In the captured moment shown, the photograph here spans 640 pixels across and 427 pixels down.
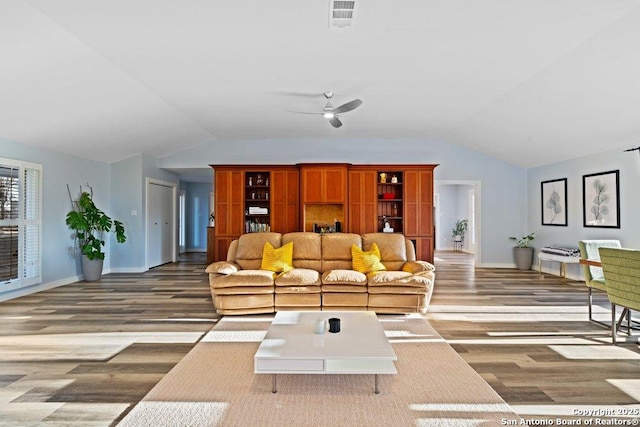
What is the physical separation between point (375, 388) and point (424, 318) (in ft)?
6.91

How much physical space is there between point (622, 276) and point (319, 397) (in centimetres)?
296

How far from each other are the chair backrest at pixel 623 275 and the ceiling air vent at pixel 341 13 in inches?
125

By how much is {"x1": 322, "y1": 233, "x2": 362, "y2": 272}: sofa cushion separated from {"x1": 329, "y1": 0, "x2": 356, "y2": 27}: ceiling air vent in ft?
9.22

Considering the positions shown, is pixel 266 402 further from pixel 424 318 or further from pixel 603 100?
pixel 603 100

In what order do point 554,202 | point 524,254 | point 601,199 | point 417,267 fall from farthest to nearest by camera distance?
point 524,254, point 554,202, point 601,199, point 417,267

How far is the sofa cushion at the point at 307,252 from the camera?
5355mm

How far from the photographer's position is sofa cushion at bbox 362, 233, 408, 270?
17.5 feet

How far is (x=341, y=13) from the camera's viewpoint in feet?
11.1

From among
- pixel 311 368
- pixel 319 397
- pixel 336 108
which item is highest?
pixel 336 108

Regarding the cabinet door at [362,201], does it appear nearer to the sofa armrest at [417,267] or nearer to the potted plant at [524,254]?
the sofa armrest at [417,267]

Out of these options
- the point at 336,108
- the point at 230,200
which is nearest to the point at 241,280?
the point at 336,108

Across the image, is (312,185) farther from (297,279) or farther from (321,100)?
(297,279)

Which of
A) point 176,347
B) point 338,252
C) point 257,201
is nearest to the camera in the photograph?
point 176,347

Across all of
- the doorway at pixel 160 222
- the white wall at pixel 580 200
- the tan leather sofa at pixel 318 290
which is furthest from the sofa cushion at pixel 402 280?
the doorway at pixel 160 222
